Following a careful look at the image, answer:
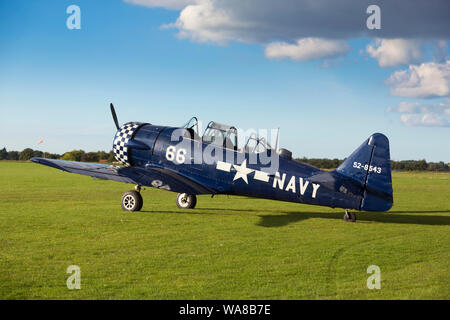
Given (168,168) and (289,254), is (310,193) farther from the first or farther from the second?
(168,168)

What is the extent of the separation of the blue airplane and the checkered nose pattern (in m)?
0.03

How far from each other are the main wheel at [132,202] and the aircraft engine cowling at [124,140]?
1.98 m

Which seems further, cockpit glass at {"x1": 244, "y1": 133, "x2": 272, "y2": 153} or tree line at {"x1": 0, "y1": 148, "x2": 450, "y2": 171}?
tree line at {"x1": 0, "y1": 148, "x2": 450, "y2": 171}

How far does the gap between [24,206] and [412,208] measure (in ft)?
45.8

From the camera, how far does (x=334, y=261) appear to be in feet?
21.9

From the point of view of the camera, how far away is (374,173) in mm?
10250

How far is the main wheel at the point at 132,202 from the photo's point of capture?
12.1m

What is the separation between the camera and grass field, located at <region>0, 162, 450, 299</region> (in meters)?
5.13
